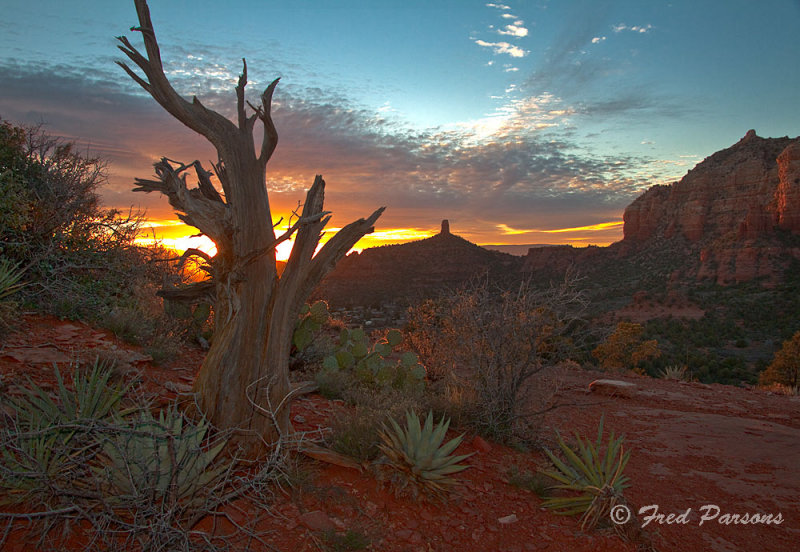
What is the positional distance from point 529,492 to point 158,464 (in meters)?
3.58

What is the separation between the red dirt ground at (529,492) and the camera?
12.5ft

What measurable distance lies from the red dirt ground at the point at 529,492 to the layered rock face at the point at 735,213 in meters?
35.6

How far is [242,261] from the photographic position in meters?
4.23

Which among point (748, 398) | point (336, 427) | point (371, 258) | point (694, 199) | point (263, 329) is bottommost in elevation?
point (748, 398)

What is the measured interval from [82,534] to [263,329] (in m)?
2.00

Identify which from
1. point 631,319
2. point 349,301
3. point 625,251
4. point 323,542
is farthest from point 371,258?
point 323,542

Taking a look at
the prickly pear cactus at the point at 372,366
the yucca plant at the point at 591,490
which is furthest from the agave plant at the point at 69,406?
the yucca plant at the point at 591,490

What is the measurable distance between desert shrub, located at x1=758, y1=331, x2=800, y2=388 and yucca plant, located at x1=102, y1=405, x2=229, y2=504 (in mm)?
18791

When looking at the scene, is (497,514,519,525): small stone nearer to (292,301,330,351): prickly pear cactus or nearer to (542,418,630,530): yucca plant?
(542,418,630,530): yucca plant

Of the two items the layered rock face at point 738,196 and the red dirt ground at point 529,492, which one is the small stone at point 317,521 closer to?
the red dirt ground at point 529,492

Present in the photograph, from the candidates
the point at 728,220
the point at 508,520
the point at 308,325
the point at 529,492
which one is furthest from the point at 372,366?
the point at 728,220

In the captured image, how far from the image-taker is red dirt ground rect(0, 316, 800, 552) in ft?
12.5

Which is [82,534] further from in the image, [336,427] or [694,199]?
[694,199]

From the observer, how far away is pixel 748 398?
10867mm
